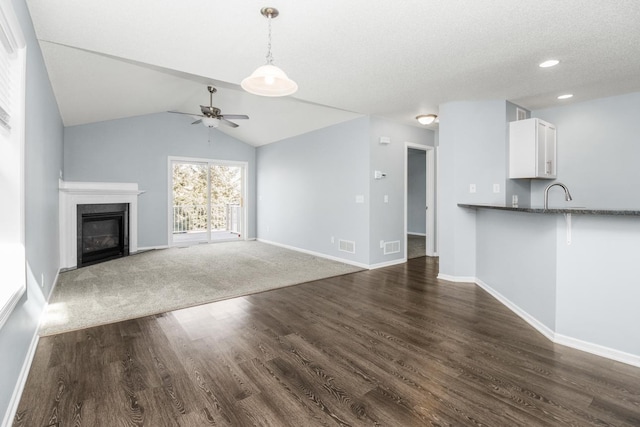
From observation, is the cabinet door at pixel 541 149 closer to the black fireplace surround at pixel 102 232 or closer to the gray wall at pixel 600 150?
the gray wall at pixel 600 150

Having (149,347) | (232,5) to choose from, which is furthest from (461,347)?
(232,5)

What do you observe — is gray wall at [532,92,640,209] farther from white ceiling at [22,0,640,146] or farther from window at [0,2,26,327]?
window at [0,2,26,327]

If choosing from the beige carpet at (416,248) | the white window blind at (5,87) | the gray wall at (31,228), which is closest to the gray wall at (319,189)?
the beige carpet at (416,248)

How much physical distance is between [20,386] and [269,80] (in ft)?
8.08

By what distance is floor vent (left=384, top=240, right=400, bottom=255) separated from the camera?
5.36 metres

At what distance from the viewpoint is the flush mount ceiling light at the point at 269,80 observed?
2.15m

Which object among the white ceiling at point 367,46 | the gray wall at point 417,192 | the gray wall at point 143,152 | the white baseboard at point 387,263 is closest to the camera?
the white ceiling at point 367,46

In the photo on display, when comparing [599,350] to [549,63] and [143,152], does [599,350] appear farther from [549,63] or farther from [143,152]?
[143,152]

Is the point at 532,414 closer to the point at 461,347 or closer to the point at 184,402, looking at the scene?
the point at 461,347

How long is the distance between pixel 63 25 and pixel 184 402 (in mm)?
2968

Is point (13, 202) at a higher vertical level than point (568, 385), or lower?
higher

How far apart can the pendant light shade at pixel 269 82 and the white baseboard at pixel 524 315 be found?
286cm

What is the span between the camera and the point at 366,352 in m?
2.30

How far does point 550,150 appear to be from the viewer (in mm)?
4320
